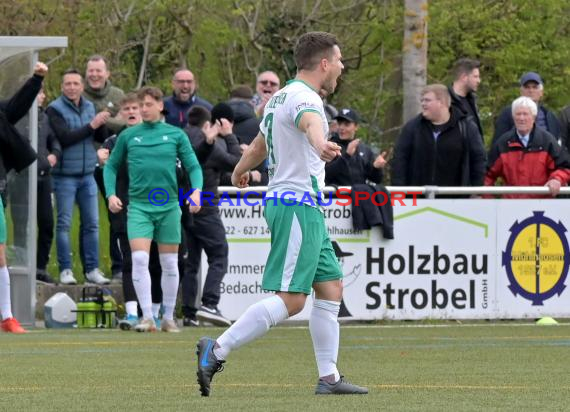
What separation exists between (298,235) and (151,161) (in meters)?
5.68

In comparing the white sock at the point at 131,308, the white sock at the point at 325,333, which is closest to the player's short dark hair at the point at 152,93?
the white sock at the point at 131,308

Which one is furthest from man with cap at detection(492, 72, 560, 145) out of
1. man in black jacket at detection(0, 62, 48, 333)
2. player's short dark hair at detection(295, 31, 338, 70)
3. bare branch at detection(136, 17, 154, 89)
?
bare branch at detection(136, 17, 154, 89)

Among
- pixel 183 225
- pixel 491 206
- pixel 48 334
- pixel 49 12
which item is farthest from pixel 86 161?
pixel 49 12

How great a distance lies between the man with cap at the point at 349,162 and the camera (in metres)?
16.3

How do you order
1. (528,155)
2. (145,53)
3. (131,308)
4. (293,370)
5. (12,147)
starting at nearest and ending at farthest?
(293,370) < (12,147) < (131,308) < (528,155) < (145,53)

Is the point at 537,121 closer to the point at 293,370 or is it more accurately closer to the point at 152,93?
the point at 152,93

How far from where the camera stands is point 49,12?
31.1m

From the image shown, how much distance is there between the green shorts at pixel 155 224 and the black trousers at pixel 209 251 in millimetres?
926

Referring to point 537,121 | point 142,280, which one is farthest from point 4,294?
point 537,121

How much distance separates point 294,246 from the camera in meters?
8.97

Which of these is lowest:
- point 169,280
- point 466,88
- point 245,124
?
point 169,280

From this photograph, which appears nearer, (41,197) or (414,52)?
(41,197)

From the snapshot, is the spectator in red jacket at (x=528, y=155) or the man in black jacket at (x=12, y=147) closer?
the man in black jacket at (x=12, y=147)

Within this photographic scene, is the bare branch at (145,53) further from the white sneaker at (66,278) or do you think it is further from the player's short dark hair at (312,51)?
the player's short dark hair at (312,51)
